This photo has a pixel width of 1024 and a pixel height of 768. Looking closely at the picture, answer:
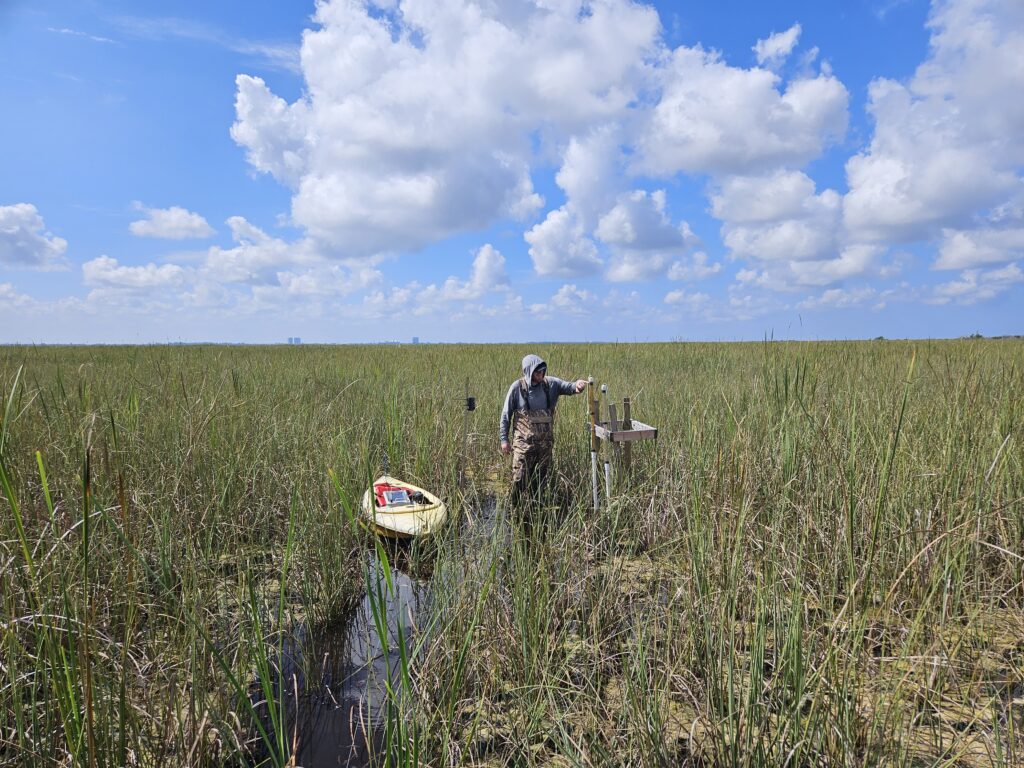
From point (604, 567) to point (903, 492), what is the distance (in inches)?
74.4

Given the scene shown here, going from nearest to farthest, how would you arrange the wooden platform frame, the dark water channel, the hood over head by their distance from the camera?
the dark water channel
the wooden platform frame
the hood over head

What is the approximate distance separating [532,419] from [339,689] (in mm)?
2909

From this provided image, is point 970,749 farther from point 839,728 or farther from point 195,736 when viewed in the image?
point 195,736

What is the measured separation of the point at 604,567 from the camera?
377cm

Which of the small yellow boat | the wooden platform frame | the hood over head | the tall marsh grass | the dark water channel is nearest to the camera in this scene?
the tall marsh grass

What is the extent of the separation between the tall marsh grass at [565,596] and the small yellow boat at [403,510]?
0.97ft

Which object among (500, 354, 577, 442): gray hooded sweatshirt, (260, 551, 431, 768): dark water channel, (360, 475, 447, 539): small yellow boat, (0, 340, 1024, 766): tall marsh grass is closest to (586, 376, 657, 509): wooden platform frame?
(0, 340, 1024, 766): tall marsh grass

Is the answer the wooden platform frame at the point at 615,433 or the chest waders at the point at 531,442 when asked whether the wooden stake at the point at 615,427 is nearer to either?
the wooden platform frame at the point at 615,433

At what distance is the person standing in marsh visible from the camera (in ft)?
17.5

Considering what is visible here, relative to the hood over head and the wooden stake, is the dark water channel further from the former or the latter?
the hood over head

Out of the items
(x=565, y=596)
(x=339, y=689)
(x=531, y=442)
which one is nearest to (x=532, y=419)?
(x=531, y=442)

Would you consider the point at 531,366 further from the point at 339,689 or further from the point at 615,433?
the point at 339,689

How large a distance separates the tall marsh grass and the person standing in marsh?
0.43 metres

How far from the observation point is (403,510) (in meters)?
4.72
